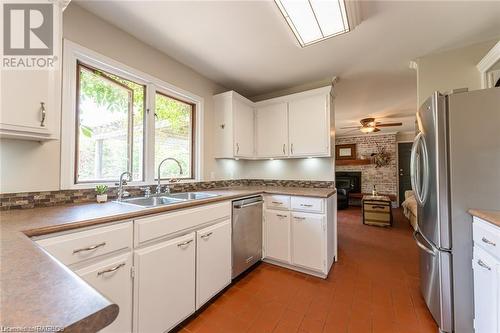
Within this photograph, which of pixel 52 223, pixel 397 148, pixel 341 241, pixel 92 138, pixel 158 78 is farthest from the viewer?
pixel 397 148

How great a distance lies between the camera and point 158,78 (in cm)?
220

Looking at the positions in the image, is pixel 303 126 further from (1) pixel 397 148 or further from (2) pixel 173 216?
(1) pixel 397 148

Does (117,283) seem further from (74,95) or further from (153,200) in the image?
(74,95)

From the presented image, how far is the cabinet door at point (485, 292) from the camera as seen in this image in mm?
1118

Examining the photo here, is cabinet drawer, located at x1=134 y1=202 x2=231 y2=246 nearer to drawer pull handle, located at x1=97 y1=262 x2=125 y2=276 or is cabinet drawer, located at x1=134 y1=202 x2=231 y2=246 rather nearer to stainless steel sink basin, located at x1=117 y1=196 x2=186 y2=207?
drawer pull handle, located at x1=97 y1=262 x2=125 y2=276

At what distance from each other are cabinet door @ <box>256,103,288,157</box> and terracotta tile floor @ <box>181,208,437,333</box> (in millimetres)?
1581

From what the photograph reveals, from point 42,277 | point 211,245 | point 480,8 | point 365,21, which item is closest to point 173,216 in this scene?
point 211,245

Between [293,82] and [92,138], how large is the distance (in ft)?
8.36

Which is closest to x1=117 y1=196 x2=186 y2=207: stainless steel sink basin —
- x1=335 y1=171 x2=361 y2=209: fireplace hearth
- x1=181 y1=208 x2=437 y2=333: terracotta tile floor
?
x1=181 y1=208 x2=437 y2=333: terracotta tile floor

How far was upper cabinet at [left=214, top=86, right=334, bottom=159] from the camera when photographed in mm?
2699

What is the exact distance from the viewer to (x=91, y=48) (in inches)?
66.1

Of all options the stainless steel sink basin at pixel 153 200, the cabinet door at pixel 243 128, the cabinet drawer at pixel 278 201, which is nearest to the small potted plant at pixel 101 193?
the stainless steel sink basin at pixel 153 200

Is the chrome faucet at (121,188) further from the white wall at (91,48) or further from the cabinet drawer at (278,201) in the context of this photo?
the cabinet drawer at (278,201)

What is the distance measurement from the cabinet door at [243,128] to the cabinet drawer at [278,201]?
79cm
